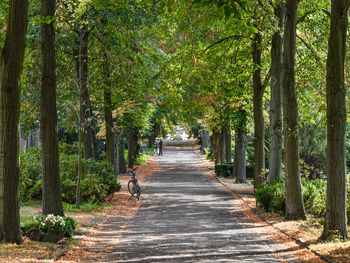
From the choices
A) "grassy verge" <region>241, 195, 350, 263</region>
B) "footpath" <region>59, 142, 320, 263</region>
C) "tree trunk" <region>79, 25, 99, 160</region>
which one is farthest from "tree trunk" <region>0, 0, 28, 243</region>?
"tree trunk" <region>79, 25, 99, 160</region>

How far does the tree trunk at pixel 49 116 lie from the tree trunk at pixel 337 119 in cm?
692

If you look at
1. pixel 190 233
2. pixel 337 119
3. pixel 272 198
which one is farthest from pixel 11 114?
pixel 272 198

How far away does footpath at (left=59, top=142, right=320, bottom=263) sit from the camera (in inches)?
435

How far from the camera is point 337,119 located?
11.8 m

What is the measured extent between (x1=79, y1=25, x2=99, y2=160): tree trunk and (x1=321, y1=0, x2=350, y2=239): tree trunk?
10.8 m

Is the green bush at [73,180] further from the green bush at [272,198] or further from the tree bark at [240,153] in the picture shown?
the tree bark at [240,153]

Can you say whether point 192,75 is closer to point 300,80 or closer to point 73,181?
point 300,80

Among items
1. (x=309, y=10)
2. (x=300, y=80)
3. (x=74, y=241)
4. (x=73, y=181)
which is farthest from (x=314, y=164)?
(x=74, y=241)

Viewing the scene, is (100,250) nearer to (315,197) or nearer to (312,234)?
(312,234)

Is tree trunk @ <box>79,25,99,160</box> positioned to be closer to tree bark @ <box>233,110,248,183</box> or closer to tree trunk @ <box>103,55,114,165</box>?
tree trunk @ <box>103,55,114,165</box>

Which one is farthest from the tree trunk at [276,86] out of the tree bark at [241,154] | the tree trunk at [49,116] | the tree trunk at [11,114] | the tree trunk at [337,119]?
the tree bark at [241,154]

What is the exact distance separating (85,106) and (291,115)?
9.66 m

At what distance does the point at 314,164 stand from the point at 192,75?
16313 millimetres

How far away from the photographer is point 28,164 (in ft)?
73.5
